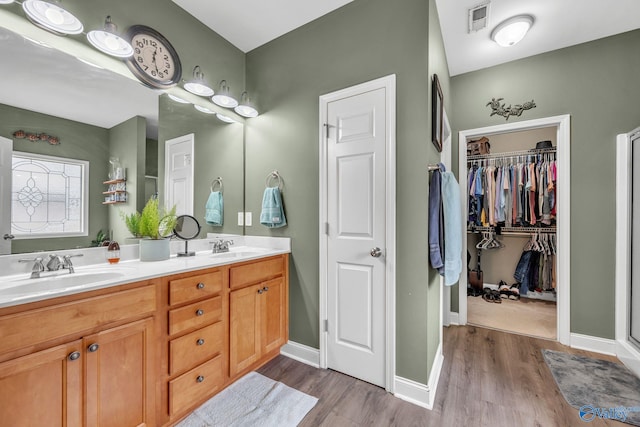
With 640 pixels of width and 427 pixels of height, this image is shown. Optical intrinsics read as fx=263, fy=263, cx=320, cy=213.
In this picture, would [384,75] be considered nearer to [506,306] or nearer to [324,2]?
[324,2]

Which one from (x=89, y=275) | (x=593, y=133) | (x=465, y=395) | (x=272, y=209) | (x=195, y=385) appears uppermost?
(x=593, y=133)

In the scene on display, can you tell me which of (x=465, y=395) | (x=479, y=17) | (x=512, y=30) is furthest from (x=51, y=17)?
(x=465, y=395)

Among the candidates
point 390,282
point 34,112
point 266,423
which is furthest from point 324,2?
point 266,423

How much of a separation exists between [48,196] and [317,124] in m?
1.74

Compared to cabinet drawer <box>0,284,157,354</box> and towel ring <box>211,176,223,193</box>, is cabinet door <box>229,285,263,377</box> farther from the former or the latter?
towel ring <box>211,176,223,193</box>

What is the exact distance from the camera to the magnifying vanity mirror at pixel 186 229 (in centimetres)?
200

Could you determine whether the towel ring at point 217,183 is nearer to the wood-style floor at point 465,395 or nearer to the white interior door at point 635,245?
the wood-style floor at point 465,395

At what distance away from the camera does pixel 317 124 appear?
6.96 feet

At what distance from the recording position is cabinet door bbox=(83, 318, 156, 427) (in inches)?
44.0

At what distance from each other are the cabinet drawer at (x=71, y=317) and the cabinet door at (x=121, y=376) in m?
0.06

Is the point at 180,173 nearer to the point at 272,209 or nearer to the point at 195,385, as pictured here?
the point at 272,209

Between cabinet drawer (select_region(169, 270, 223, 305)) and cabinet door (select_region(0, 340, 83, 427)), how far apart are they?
0.41 metres

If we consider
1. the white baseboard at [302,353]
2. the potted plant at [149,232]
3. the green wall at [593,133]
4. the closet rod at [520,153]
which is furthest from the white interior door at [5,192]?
the closet rod at [520,153]

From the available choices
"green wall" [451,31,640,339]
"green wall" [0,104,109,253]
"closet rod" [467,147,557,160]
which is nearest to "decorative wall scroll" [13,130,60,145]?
"green wall" [0,104,109,253]
